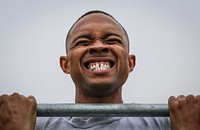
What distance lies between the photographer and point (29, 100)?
164 centimetres

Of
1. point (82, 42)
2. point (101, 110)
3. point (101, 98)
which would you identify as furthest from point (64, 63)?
point (101, 110)

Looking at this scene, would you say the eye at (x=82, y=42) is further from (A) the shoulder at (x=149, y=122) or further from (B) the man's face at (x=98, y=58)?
(A) the shoulder at (x=149, y=122)

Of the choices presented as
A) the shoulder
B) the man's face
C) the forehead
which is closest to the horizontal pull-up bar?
the shoulder

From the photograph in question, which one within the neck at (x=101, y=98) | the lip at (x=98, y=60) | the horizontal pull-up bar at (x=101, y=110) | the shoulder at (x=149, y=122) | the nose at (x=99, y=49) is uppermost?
the nose at (x=99, y=49)

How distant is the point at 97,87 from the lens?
2045 mm

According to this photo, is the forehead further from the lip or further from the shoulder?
the shoulder

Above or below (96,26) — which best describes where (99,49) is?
below

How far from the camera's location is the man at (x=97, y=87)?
5.31 feet

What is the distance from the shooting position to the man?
1.62 m

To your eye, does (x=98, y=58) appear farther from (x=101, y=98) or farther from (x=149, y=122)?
(x=149, y=122)

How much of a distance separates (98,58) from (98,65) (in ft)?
0.11

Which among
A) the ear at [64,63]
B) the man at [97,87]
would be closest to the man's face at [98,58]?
the man at [97,87]

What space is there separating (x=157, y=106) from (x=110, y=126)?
363 mm

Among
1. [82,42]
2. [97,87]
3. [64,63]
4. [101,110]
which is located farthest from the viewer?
[64,63]
